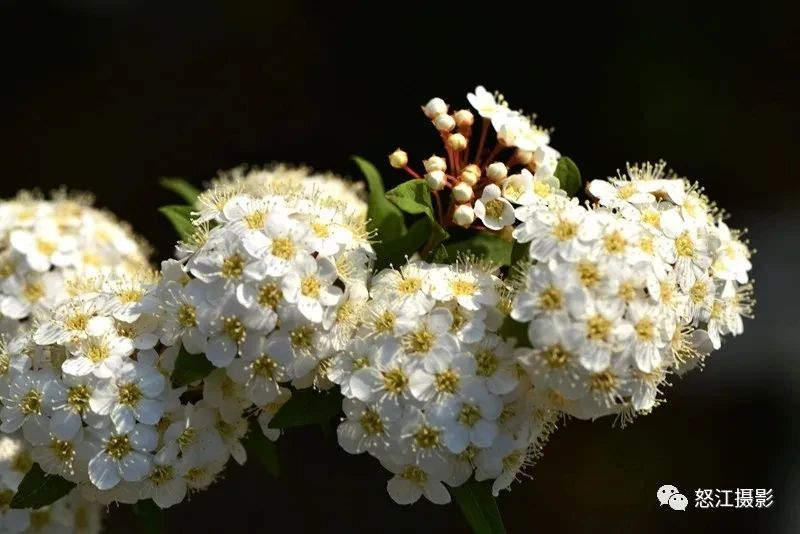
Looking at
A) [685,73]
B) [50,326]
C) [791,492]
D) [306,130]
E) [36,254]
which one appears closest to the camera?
[50,326]

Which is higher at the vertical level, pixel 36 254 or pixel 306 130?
pixel 306 130

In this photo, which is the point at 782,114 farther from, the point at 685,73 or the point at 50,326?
the point at 50,326

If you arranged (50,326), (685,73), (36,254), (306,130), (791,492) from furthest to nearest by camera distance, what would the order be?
(306,130) < (685,73) < (791,492) < (36,254) < (50,326)

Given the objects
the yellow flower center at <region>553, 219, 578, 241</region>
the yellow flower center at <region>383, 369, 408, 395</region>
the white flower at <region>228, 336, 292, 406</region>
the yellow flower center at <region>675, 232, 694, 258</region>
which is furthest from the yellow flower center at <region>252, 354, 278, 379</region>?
the yellow flower center at <region>675, 232, 694, 258</region>

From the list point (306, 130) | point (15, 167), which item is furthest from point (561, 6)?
point (15, 167)

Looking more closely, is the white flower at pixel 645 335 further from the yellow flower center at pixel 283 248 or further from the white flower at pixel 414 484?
the yellow flower center at pixel 283 248

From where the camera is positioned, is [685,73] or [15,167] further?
[15,167]

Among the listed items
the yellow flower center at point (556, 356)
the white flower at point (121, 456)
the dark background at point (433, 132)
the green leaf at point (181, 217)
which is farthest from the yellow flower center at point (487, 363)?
the dark background at point (433, 132)
